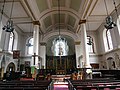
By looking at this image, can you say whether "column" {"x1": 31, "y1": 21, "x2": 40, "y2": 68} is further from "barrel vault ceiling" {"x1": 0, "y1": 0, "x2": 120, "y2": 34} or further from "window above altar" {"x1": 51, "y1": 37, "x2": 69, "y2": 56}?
"window above altar" {"x1": 51, "y1": 37, "x2": 69, "y2": 56}

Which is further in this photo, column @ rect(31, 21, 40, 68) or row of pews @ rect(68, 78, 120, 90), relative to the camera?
column @ rect(31, 21, 40, 68)

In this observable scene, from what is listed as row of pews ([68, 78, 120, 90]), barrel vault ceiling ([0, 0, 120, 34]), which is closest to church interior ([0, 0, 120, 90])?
barrel vault ceiling ([0, 0, 120, 34])

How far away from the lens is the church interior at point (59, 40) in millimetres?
10008

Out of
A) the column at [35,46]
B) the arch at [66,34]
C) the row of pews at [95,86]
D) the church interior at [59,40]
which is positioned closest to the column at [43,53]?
the church interior at [59,40]

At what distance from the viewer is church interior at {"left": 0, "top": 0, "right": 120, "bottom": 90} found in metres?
10.0

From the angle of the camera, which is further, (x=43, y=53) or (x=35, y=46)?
(x=43, y=53)

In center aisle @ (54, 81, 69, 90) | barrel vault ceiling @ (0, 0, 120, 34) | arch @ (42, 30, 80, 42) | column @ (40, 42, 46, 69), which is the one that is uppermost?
barrel vault ceiling @ (0, 0, 120, 34)

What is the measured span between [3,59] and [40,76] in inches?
174

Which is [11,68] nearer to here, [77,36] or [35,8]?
[35,8]

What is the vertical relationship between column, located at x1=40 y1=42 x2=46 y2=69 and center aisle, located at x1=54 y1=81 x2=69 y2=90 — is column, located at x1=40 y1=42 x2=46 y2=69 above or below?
above

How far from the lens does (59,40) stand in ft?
49.5

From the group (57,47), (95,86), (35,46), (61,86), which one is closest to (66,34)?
(57,47)

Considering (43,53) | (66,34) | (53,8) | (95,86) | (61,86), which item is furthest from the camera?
(66,34)

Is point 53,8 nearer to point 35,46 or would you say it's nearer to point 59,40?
point 59,40
